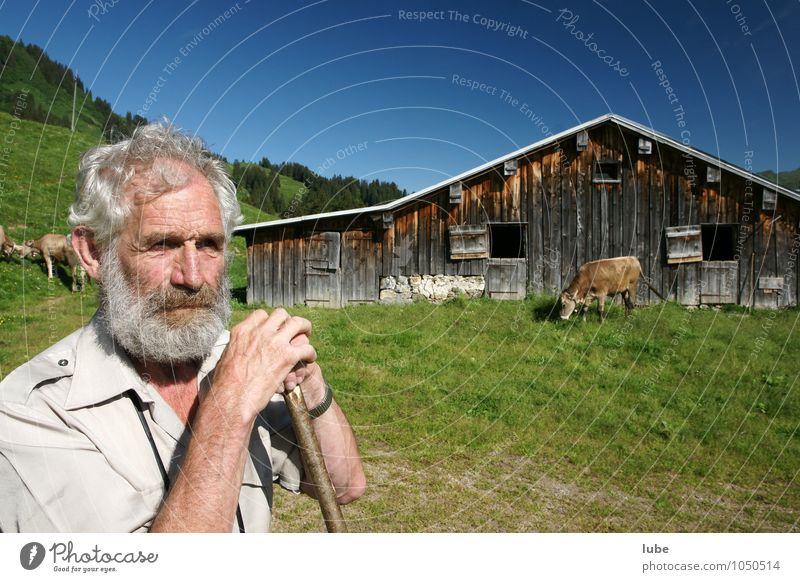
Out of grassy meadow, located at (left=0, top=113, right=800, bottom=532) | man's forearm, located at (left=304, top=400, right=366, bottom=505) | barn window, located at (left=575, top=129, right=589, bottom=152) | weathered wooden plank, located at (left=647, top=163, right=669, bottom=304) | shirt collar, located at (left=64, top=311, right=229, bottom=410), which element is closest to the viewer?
shirt collar, located at (left=64, top=311, right=229, bottom=410)

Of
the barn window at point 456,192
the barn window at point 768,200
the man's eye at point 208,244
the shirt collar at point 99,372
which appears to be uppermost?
the barn window at point 456,192

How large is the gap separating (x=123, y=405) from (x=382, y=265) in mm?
8099

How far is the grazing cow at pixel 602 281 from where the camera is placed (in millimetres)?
7137

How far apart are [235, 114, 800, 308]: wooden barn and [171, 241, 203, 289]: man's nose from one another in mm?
4688

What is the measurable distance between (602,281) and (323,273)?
206 inches

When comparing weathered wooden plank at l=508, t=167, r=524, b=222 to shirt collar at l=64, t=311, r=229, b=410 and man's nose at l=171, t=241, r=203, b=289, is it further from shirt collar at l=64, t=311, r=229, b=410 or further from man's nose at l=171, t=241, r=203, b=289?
shirt collar at l=64, t=311, r=229, b=410

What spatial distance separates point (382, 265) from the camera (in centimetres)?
933

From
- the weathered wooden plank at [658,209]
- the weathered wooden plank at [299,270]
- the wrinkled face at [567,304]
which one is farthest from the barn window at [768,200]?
the weathered wooden plank at [299,270]

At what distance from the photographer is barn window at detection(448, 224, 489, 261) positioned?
8.86 meters

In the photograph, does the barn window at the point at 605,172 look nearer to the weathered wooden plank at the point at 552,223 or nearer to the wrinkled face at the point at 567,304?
the weathered wooden plank at the point at 552,223

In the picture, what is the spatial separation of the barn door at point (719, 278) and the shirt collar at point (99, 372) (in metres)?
7.54

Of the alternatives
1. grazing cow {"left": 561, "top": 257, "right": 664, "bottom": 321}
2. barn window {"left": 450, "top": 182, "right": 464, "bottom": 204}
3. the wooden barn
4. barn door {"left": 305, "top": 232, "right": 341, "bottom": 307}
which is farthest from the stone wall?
grazing cow {"left": 561, "top": 257, "right": 664, "bottom": 321}
